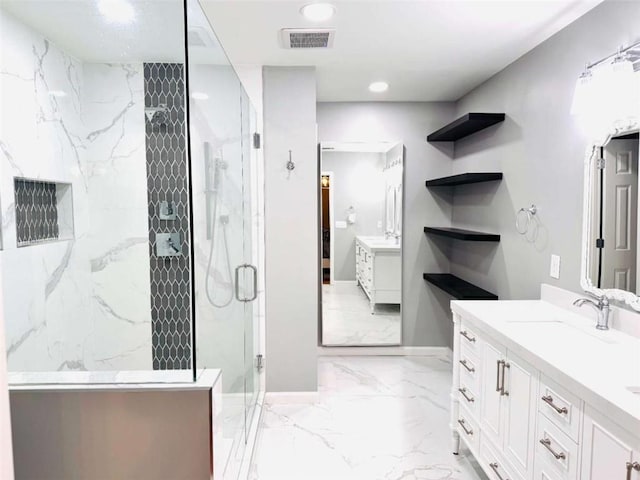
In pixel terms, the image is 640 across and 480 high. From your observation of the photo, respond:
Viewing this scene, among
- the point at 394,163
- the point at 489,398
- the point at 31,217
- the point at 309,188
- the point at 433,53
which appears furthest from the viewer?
the point at 394,163

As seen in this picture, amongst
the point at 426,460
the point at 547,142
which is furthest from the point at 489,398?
the point at 547,142

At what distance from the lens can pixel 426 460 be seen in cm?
239

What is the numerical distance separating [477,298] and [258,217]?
1.67 meters

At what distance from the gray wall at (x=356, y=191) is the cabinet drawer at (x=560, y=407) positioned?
242 cm

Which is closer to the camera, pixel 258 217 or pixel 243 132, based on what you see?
pixel 243 132

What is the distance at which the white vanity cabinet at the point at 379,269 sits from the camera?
388cm

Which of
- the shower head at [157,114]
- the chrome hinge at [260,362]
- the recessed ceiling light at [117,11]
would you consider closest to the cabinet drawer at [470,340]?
the chrome hinge at [260,362]

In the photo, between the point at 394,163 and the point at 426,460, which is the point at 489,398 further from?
the point at 394,163

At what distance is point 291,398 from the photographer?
3.08m

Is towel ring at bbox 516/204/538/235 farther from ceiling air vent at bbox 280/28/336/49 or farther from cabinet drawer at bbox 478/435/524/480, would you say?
ceiling air vent at bbox 280/28/336/49

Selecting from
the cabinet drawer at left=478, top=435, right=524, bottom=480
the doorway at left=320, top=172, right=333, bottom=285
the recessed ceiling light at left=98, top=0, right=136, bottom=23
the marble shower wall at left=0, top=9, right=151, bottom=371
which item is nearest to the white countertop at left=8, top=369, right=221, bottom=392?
the marble shower wall at left=0, top=9, right=151, bottom=371

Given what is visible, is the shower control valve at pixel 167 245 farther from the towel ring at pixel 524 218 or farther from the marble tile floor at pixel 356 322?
the towel ring at pixel 524 218

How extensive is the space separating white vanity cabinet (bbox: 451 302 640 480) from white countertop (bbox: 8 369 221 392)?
47.1 inches

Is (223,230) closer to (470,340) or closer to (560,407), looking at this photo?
(470,340)
